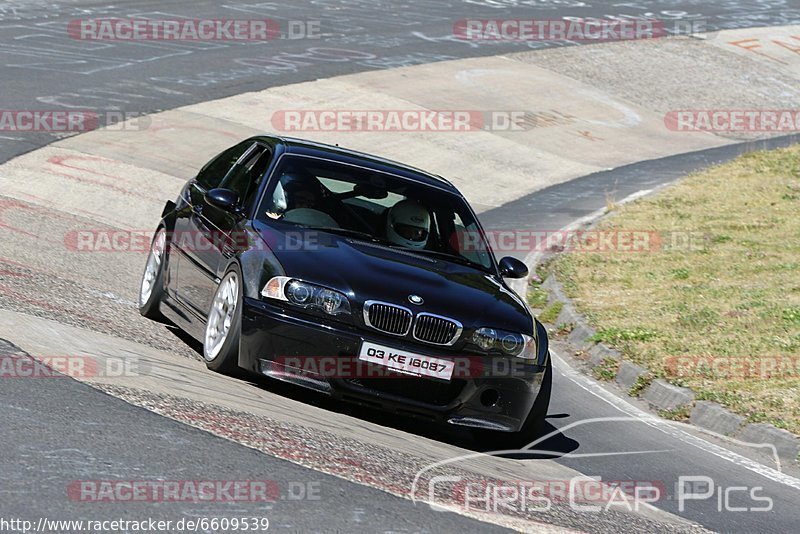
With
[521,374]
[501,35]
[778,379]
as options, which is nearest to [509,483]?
[521,374]

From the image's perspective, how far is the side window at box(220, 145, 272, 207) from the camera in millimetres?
8984

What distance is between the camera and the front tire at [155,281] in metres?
9.66

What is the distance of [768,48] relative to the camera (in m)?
37.2

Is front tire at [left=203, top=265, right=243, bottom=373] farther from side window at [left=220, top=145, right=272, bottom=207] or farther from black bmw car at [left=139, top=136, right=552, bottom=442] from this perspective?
side window at [left=220, top=145, right=272, bottom=207]

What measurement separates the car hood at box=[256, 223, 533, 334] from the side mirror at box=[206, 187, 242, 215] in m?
0.41

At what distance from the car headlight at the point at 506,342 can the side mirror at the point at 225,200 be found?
6.62 ft

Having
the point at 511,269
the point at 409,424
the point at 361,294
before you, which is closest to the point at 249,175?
the point at 511,269

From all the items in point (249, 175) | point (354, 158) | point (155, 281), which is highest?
point (354, 158)

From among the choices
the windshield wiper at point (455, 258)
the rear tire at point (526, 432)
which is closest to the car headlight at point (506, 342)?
the rear tire at point (526, 432)

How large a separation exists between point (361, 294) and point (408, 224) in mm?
1502

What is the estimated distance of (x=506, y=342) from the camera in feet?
25.4

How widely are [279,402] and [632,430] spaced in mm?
3003

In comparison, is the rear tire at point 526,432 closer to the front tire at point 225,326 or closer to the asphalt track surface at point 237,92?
the asphalt track surface at point 237,92

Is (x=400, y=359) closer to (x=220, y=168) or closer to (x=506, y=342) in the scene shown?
(x=506, y=342)
